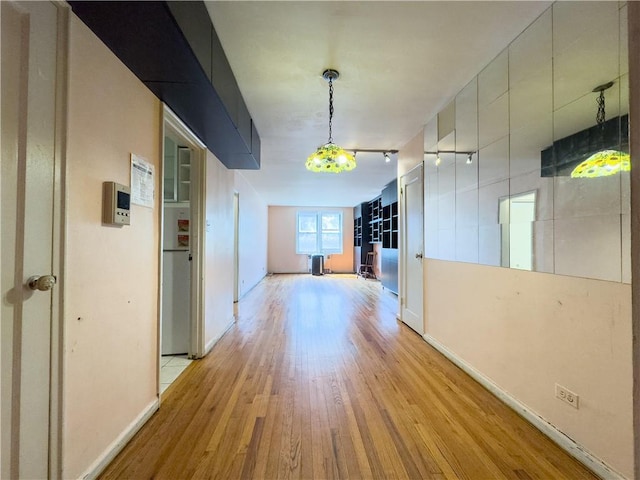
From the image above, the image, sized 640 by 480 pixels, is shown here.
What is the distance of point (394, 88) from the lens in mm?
2457

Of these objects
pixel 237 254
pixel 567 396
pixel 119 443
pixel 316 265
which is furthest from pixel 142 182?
pixel 316 265

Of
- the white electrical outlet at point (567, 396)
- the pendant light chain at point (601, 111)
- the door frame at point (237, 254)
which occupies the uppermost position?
the pendant light chain at point (601, 111)

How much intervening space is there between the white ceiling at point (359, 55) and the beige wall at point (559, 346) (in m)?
1.67

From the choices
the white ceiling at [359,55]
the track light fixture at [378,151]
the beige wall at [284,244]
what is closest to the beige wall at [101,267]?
the white ceiling at [359,55]

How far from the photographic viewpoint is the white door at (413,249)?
346 centimetres

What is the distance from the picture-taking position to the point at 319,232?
34.4ft

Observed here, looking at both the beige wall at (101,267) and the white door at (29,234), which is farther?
the beige wall at (101,267)

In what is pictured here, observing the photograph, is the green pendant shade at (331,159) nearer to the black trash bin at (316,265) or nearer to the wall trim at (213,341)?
the wall trim at (213,341)

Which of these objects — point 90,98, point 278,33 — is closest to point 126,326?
point 90,98

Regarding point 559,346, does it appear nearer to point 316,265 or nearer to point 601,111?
point 601,111

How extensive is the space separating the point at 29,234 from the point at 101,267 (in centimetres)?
39

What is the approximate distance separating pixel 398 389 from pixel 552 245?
150 cm

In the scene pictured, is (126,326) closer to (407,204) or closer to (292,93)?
(292,93)

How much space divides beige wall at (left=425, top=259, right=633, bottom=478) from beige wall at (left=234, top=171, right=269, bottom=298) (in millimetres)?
4457
